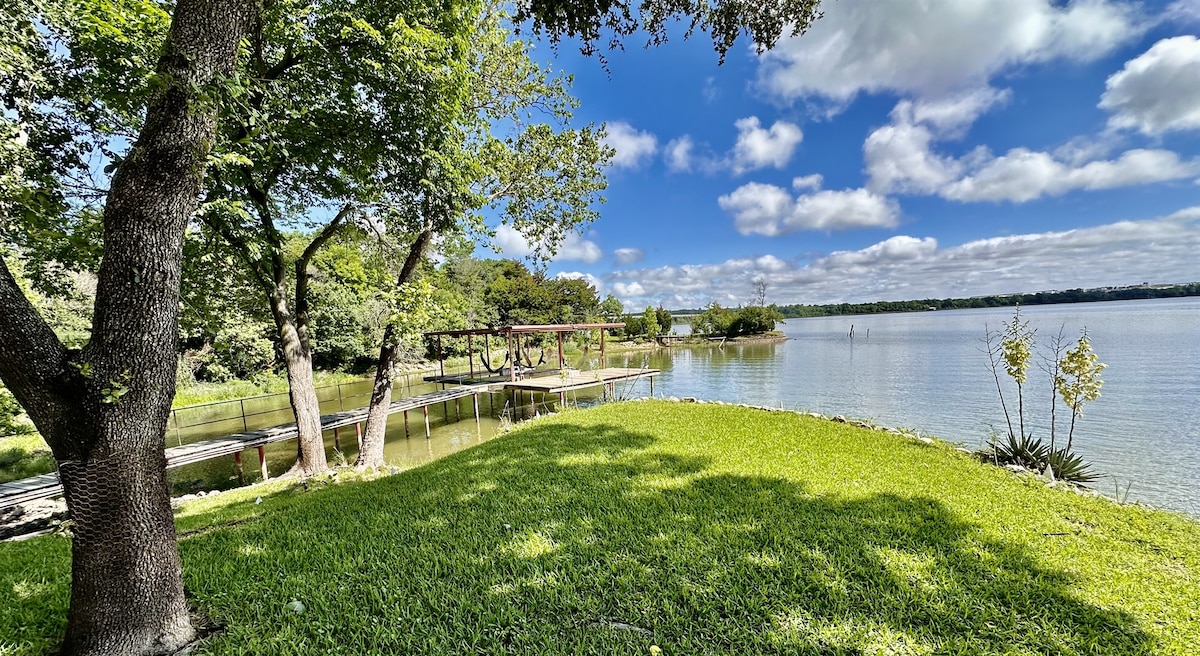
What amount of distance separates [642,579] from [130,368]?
9.22 feet

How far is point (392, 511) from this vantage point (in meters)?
3.97

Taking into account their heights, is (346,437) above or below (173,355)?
below

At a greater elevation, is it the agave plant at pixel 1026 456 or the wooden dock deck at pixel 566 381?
the wooden dock deck at pixel 566 381

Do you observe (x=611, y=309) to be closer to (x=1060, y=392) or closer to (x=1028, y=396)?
(x=1028, y=396)

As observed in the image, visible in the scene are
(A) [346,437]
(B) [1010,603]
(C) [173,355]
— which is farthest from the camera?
(A) [346,437]

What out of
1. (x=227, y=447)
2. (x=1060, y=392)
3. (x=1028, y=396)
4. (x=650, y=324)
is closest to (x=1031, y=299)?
(x=650, y=324)

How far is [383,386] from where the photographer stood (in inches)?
313

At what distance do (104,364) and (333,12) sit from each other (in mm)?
4891

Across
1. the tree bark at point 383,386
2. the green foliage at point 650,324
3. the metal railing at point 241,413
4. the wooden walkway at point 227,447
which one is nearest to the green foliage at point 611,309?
the green foliage at point 650,324

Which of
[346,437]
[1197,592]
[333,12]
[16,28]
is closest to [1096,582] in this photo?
[1197,592]

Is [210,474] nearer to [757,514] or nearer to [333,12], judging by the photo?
[333,12]

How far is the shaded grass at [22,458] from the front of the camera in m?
8.46

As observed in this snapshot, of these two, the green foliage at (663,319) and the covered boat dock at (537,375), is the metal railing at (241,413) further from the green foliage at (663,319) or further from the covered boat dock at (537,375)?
the green foliage at (663,319)

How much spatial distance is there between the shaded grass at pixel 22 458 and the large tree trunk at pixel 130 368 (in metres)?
10.00
